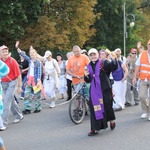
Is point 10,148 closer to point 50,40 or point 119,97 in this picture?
point 119,97

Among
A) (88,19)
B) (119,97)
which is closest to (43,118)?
(119,97)

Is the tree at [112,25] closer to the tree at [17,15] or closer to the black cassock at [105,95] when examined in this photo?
the tree at [17,15]

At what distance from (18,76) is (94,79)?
197 centimetres

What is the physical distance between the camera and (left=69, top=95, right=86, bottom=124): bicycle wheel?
877cm

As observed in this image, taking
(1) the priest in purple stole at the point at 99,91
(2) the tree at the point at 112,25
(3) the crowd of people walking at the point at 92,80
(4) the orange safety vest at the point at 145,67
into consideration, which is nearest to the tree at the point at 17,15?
(2) the tree at the point at 112,25

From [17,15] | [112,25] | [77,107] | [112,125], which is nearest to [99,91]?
[112,125]

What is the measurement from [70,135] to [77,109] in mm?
1256

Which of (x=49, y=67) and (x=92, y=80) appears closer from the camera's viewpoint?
(x=92, y=80)

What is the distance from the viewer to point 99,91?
7.55 metres

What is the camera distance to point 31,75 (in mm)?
10320

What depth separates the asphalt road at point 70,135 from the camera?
673 cm

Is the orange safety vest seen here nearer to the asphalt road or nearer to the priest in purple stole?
the asphalt road

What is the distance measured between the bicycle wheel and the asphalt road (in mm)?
162

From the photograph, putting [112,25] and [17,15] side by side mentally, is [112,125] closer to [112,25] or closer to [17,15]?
[17,15]
